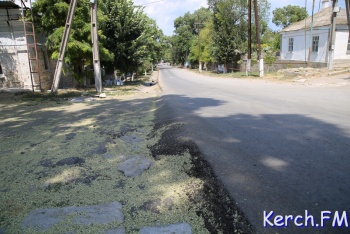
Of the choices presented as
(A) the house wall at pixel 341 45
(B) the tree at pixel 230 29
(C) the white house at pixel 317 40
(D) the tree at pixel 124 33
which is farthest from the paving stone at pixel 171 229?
(B) the tree at pixel 230 29

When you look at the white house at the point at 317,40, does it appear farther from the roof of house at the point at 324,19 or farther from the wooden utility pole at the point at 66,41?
the wooden utility pole at the point at 66,41

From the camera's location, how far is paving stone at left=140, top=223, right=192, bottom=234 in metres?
2.50

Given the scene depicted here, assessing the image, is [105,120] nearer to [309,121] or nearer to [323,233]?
[309,121]

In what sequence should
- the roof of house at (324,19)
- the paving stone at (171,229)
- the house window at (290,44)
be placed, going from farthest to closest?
the house window at (290,44) → the roof of house at (324,19) → the paving stone at (171,229)

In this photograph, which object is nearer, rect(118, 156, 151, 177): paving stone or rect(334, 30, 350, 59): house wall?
rect(118, 156, 151, 177): paving stone

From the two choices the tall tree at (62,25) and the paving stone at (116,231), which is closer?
the paving stone at (116,231)

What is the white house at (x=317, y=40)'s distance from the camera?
22078 millimetres

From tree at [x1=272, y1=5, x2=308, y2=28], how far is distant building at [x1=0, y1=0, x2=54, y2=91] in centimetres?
5275

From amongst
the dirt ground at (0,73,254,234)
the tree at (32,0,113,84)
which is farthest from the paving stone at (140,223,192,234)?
the tree at (32,0,113,84)

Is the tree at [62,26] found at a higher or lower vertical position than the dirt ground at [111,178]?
higher

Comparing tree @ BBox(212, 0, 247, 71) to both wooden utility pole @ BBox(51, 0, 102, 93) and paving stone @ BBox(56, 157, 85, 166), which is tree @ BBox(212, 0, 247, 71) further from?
paving stone @ BBox(56, 157, 85, 166)

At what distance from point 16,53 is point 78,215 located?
51.8 ft

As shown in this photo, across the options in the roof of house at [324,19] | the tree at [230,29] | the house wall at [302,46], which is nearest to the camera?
the roof of house at [324,19]

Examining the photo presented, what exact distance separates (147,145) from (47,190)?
6.88 feet
